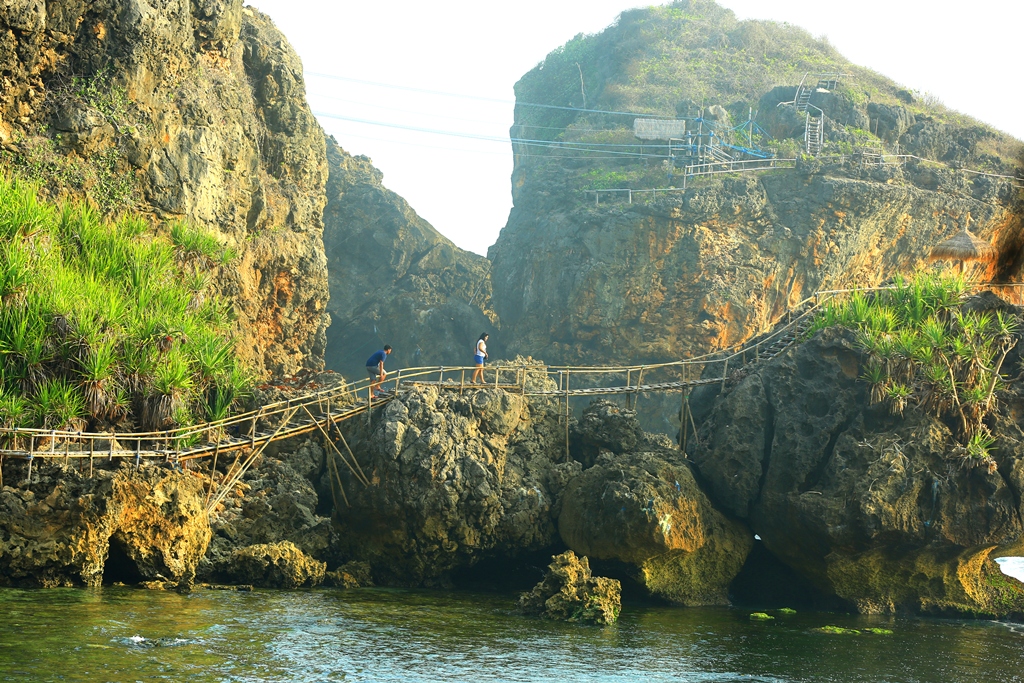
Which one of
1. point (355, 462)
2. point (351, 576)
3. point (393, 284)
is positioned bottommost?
point (351, 576)

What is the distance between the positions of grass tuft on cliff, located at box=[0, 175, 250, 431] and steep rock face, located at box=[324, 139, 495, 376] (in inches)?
737

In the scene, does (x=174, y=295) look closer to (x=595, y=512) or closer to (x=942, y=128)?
(x=595, y=512)

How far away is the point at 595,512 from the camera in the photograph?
22031mm

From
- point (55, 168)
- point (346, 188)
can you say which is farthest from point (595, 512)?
point (346, 188)

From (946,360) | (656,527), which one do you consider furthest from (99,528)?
(946,360)

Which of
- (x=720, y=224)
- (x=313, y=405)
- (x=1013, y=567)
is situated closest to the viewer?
(x=313, y=405)

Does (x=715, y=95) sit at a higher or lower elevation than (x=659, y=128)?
higher

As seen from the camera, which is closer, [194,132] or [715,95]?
[194,132]

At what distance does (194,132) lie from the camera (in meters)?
26.9

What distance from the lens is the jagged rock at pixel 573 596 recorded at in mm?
19250

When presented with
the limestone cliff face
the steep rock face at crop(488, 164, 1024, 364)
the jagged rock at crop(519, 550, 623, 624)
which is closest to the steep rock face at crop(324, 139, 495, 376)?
the steep rock face at crop(488, 164, 1024, 364)

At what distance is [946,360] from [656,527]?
6656mm

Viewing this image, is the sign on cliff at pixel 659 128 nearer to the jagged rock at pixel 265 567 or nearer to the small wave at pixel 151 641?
the jagged rock at pixel 265 567

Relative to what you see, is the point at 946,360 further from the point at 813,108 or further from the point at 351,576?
the point at 813,108
